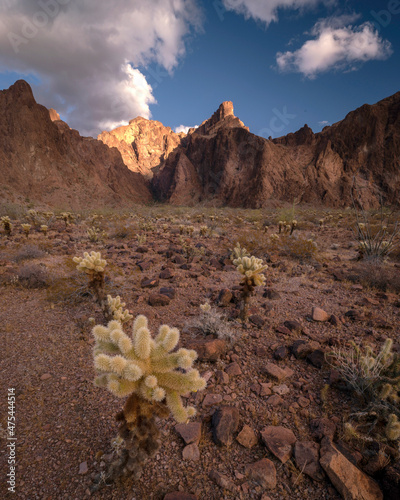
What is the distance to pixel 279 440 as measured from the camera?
2.00 m

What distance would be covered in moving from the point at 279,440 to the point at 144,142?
110637 millimetres

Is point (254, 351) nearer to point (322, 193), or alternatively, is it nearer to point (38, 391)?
point (38, 391)

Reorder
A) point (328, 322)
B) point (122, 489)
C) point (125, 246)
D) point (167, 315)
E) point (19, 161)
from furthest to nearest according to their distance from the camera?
point (19, 161) → point (125, 246) → point (167, 315) → point (328, 322) → point (122, 489)

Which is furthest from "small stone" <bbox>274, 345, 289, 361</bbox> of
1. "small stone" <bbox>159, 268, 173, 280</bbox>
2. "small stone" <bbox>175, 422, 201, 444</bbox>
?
"small stone" <bbox>159, 268, 173, 280</bbox>

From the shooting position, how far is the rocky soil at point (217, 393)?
1733 mm

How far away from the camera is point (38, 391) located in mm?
2562

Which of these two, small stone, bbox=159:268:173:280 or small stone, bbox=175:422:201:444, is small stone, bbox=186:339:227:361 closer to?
small stone, bbox=175:422:201:444

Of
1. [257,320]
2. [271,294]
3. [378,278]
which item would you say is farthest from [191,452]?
[378,278]

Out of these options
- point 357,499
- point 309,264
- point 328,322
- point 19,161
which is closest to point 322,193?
point 309,264

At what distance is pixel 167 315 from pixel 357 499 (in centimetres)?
320

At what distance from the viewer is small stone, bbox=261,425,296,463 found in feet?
6.17

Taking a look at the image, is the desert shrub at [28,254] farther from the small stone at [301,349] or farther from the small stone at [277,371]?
the small stone at [301,349]

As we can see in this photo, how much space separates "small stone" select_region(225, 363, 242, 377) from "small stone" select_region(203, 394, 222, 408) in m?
0.37

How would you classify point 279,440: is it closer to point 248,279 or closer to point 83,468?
point 83,468
